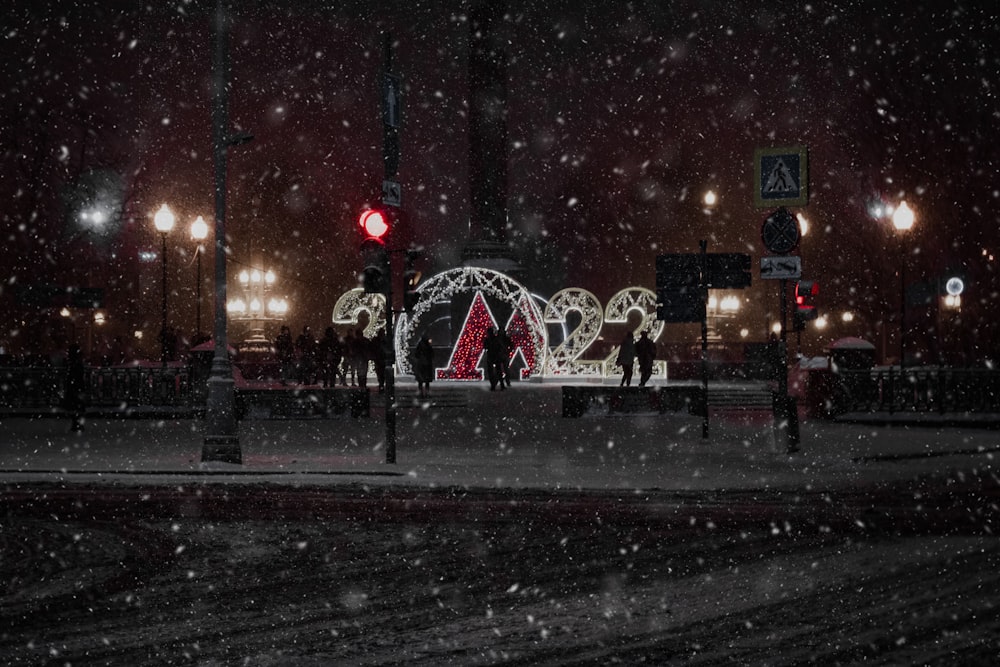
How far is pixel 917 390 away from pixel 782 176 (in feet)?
38.1

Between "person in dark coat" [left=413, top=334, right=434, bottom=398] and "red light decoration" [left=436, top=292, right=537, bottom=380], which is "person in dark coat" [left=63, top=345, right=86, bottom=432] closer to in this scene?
"person in dark coat" [left=413, top=334, right=434, bottom=398]

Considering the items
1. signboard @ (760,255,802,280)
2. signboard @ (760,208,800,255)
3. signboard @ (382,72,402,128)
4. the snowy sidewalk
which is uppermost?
signboard @ (382,72,402,128)

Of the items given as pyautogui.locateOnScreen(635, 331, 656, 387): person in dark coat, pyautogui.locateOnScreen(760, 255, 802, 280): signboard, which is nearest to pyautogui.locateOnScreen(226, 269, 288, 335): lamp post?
pyautogui.locateOnScreen(635, 331, 656, 387): person in dark coat

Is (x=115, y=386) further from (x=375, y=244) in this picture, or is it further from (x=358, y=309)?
(x=375, y=244)

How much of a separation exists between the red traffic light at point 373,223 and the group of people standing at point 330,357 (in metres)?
13.0

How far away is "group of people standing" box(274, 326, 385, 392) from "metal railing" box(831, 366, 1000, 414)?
1102 centimetres

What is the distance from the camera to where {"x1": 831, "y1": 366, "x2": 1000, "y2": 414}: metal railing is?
1021 inches

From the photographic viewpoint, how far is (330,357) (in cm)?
3606

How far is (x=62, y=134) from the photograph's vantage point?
3791cm

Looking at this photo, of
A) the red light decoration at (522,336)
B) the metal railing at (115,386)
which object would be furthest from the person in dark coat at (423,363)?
the red light decoration at (522,336)

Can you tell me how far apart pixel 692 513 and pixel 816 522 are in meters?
1.24

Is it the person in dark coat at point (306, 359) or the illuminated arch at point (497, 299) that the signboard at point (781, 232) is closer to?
the illuminated arch at point (497, 299)

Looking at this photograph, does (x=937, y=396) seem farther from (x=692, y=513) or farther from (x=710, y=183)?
(x=710, y=183)

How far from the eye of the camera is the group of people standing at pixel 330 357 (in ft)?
109
